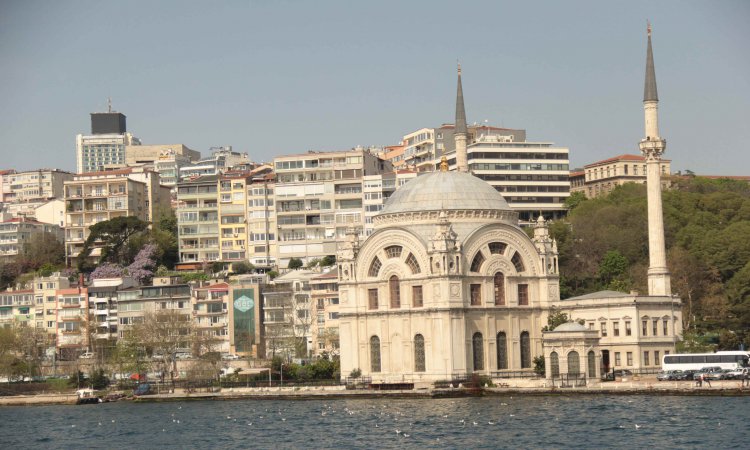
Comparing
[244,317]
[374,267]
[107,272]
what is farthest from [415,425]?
[107,272]

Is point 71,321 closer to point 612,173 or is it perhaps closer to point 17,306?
point 17,306

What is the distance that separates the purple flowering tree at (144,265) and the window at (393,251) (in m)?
41.8

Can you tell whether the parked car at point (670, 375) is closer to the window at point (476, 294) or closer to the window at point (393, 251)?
the window at point (476, 294)

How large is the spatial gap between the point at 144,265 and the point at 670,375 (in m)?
57.9

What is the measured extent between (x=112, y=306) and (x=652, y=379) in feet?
164

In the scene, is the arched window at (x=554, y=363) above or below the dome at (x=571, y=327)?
below

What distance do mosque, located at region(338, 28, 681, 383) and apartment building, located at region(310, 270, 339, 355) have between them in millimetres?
15353

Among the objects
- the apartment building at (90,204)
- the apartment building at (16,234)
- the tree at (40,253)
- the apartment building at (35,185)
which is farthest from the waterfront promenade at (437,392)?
the apartment building at (35,185)

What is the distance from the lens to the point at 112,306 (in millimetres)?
108250

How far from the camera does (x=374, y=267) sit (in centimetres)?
7862

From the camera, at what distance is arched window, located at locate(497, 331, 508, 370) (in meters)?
77.0

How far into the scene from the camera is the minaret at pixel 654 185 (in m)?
78.4

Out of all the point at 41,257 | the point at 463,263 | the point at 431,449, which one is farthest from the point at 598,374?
the point at 41,257

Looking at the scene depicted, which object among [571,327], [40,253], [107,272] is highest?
[40,253]
